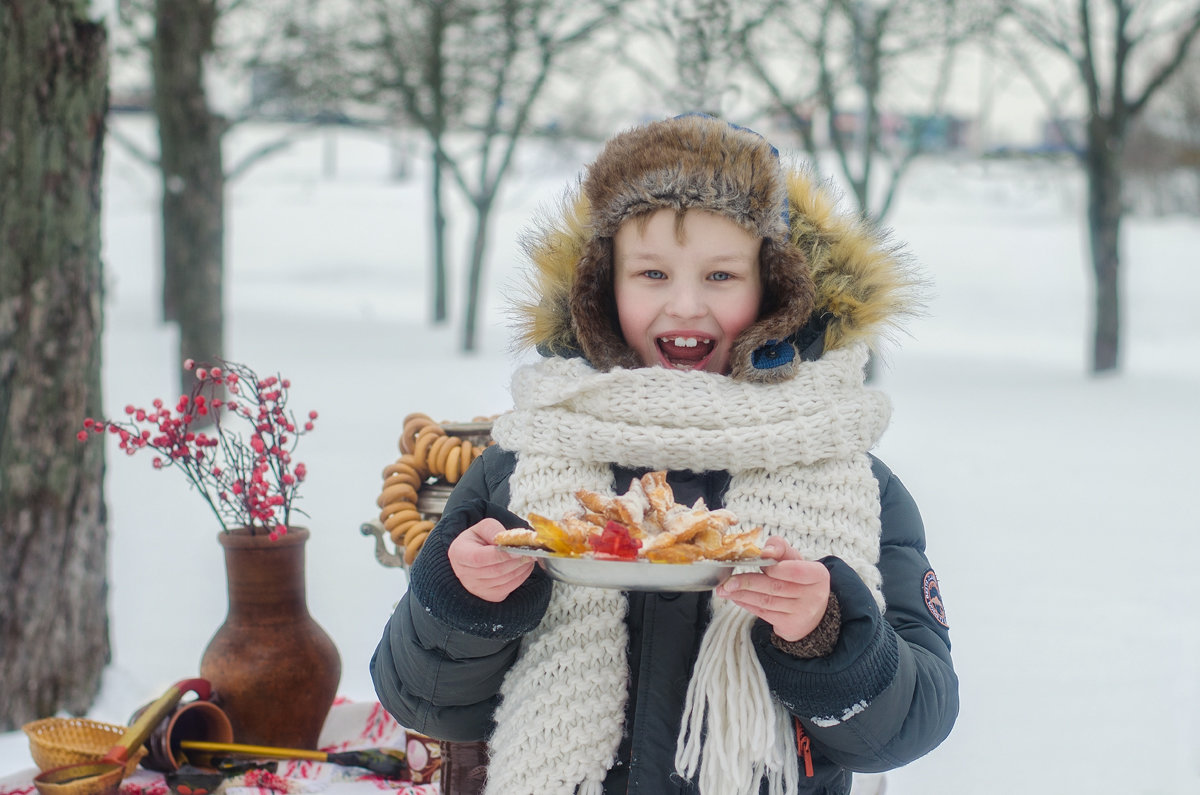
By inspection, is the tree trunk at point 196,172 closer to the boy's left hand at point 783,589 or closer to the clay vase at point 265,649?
the clay vase at point 265,649

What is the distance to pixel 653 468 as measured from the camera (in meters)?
1.69

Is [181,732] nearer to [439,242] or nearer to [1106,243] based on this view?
[1106,243]

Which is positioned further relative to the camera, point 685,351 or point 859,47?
point 859,47

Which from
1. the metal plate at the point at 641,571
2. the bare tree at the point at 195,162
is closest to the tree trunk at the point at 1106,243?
the bare tree at the point at 195,162

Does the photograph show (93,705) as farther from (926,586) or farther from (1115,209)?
(1115,209)

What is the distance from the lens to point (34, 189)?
313 centimetres

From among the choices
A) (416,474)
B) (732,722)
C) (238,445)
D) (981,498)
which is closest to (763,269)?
(732,722)

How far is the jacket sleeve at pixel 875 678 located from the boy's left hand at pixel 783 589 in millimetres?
71

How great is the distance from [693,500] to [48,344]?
226 cm

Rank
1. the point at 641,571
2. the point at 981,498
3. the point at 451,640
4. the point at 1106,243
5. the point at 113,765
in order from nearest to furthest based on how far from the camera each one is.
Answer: the point at 641,571 → the point at 451,640 → the point at 113,765 → the point at 981,498 → the point at 1106,243

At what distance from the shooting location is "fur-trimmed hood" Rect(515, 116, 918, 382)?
169 cm

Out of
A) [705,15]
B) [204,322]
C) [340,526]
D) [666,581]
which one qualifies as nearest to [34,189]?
[666,581]

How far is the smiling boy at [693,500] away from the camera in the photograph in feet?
5.00

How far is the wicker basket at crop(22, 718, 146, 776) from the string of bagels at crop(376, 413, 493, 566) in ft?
2.56
